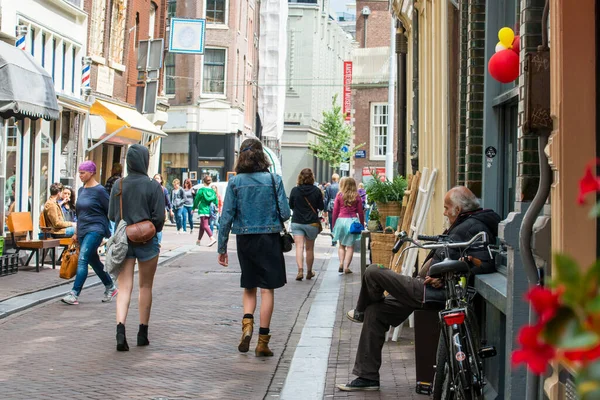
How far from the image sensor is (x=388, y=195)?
12.8 metres

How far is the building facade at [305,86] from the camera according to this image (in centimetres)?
7512

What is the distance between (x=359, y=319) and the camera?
7.14 meters

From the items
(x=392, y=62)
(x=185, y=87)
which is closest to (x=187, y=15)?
(x=185, y=87)

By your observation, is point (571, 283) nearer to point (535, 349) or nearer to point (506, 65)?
point (535, 349)

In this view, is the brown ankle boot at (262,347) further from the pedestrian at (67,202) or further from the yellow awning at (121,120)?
the yellow awning at (121,120)

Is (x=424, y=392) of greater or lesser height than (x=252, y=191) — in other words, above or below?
below

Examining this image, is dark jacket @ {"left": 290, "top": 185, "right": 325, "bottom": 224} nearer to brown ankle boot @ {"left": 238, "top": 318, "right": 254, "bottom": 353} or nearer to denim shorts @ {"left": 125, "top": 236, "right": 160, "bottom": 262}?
denim shorts @ {"left": 125, "top": 236, "right": 160, "bottom": 262}

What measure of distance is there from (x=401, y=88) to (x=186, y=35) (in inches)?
618

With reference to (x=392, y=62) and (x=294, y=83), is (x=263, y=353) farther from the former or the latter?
(x=294, y=83)

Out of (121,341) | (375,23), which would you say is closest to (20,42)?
(121,341)

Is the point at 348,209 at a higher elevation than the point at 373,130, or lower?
lower

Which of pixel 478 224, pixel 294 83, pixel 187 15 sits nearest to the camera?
pixel 478 224

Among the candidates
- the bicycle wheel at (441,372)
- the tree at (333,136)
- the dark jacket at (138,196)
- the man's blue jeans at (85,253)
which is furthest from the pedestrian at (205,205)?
the tree at (333,136)

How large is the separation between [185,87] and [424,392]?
43629mm
